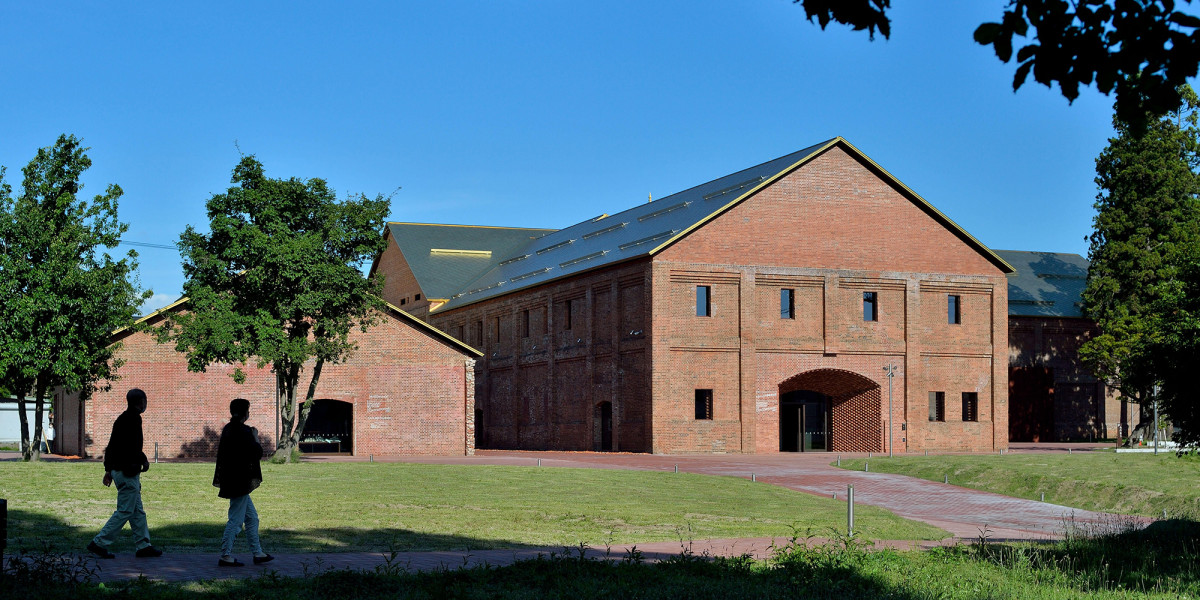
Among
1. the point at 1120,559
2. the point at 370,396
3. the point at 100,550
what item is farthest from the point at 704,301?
the point at 100,550

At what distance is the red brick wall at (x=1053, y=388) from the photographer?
64875 mm

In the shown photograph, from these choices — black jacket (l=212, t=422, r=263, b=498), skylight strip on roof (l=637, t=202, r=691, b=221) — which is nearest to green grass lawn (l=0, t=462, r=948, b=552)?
black jacket (l=212, t=422, r=263, b=498)

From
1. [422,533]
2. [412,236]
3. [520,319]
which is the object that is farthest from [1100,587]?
[412,236]

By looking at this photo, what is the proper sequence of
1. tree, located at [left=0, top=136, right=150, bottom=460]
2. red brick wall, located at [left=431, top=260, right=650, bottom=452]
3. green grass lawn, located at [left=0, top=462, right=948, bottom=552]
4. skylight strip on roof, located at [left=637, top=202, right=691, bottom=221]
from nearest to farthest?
green grass lawn, located at [left=0, top=462, right=948, bottom=552], tree, located at [left=0, top=136, right=150, bottom=460], red brick wall, located at [left=431, top=260, right=650, bottom=452], skylight strip on roof, located at [left=637, top=202, right=691, bottom=221]

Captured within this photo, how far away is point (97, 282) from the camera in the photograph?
3381 centimetres

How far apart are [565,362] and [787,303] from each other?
34.4 ft

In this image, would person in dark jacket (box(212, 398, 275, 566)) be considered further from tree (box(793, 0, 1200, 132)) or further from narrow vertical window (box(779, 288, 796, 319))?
narrow vertical window (box(779, 288, 796, 319))

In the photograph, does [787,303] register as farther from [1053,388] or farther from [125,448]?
[125,448]

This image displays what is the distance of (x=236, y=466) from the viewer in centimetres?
1275

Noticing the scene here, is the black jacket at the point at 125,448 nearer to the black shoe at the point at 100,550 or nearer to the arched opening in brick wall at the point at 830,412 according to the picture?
the black shoe at the point at 100,550

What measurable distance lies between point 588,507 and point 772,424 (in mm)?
27185

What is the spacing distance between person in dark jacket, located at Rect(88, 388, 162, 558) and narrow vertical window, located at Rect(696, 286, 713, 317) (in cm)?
3553

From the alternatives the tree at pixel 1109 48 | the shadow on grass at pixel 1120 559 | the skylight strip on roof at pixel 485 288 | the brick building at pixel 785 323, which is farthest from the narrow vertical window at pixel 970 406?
the tree at pixel 1109 48

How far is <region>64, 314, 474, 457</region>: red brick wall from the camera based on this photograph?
138 ft
